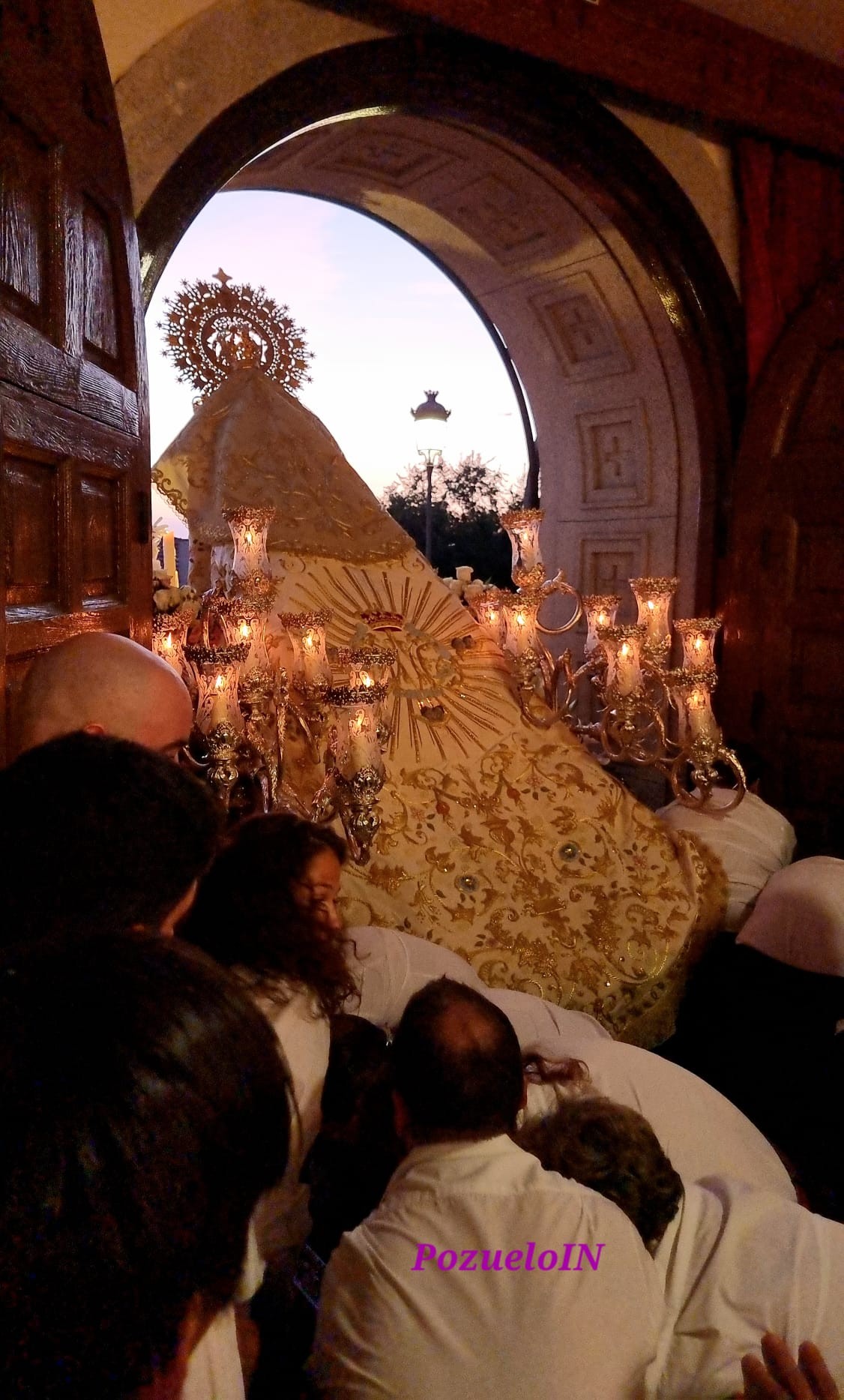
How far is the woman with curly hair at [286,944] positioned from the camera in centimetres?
151

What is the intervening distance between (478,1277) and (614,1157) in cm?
36

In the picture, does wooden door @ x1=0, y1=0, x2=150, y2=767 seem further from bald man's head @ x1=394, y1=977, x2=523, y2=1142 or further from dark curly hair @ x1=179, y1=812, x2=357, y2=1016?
bald man's head @ x1=394, y1=977, x2=523, y2=1142

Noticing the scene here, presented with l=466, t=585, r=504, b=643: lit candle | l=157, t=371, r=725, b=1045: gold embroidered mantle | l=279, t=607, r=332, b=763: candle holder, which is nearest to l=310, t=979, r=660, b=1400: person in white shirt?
l=279, t=607, r=332, b=763: candle holder

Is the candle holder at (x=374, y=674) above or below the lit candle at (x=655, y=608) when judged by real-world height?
below

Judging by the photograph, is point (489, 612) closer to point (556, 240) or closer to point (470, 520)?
point (556, 240)

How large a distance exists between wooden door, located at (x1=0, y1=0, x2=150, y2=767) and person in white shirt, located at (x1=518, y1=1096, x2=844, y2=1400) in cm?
121

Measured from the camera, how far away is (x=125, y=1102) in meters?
0.59

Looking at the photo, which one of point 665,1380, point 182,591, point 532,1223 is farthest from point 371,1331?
point 182,591

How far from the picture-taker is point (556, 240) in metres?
4.81

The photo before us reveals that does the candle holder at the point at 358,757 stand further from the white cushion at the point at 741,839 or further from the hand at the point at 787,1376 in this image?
the white cushion at the point at 741,839

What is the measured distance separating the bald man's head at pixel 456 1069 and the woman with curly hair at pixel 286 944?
0.15 meters

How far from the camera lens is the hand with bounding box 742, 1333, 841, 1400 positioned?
115cm

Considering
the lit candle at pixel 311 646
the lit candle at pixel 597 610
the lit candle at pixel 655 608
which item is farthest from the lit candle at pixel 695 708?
the lit candle at pixel 311 646

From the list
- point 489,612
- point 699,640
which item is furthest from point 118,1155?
point 489,612
